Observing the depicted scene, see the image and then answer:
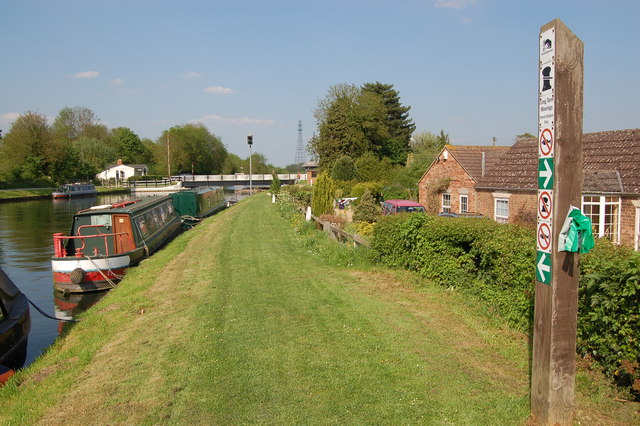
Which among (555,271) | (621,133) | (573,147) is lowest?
(555,271)

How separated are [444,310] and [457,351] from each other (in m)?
1.80

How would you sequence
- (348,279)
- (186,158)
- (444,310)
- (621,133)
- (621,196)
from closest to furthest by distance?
(444,310) < (348,279) < (621,196) < (621,133) < (186,158)

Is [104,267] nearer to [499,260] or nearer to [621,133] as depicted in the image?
[499,260]

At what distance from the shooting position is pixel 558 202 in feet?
13.4

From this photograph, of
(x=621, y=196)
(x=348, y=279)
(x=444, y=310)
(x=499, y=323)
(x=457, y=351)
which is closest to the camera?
(x=457, y=351)

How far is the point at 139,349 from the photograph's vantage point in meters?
7.05

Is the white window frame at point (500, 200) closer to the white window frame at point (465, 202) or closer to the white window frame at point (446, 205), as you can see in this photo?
the white window frame at point (465, 202)

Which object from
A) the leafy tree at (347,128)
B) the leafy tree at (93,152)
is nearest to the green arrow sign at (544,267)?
the leafy tree at (347,128)

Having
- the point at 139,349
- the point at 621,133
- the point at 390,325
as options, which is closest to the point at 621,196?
the point at 621,133

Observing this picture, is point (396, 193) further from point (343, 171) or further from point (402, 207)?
point (402, 207)

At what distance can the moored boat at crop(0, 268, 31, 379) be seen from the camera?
9.28 m

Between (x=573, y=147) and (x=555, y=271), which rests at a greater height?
(x=573, y=147)

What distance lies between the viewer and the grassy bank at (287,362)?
16.0 feet

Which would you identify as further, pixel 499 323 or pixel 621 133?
pixel 621 133
